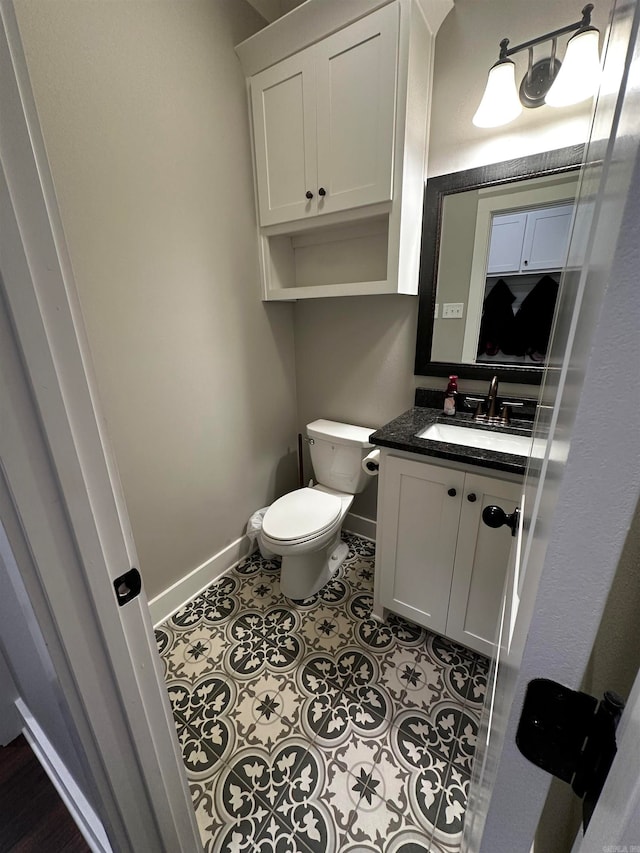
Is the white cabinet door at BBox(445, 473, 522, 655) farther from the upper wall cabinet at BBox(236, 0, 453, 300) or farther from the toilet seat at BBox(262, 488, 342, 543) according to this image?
the upper wall cabinet at BBox(236, 0, 453, 300)

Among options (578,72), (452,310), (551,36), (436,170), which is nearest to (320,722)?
(452,310)

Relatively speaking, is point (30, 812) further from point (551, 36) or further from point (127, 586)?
point (551, 36)

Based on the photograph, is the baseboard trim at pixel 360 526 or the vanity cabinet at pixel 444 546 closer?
the vanity cabinet at pixel 444 546

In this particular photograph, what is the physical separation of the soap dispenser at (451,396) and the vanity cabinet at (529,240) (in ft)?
1.54

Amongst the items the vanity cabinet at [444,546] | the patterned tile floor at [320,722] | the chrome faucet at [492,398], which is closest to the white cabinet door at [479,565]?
the vanity cabinet at [444,546]

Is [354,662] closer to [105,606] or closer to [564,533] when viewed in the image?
[105,606]

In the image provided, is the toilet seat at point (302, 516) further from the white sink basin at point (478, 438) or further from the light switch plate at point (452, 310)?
the light switch plate at point (452, 310)

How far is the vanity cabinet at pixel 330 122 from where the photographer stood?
129 cm

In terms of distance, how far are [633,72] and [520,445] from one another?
52.8 inches

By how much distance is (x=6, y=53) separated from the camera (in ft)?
1.25

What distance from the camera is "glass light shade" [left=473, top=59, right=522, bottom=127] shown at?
3.98 feet

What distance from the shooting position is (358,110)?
4.42 feet

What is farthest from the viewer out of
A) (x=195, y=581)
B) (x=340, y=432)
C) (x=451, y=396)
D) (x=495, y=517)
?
(x=340, y=432)

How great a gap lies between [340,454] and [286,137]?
1485mm
